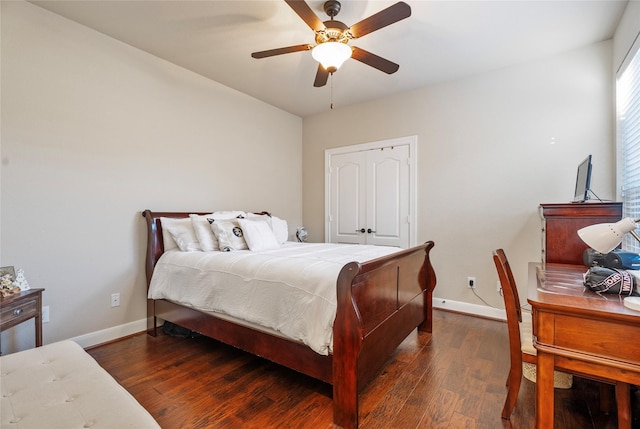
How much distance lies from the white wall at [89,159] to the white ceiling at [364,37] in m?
0.24

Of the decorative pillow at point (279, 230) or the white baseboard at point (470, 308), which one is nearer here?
the white baseboard at point (470, 308)

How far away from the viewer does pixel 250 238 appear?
9.39ft

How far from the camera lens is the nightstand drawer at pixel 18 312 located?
178cm

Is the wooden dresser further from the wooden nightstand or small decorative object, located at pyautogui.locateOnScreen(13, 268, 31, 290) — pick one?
small decorative object, located at pyautogui.locateOnScreen(13, 268, 31, 290)

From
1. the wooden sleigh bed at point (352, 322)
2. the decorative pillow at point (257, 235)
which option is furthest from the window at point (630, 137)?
the decorative pillow at point (257, 235)

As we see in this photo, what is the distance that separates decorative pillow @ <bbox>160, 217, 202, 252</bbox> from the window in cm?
358

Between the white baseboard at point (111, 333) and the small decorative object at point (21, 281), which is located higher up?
the small decorative object at point (21, 281)

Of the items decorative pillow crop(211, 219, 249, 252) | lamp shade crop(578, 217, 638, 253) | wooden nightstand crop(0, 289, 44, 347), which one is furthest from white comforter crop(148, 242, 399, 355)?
lamp shade crop(578, 217, 638, 253)

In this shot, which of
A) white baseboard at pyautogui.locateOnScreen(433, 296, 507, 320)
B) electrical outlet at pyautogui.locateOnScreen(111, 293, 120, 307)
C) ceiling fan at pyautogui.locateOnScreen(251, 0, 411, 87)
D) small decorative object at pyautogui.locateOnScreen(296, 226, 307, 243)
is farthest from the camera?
small decorative object at pyautogui.locateOnScreen(296, 226, 307, 243)

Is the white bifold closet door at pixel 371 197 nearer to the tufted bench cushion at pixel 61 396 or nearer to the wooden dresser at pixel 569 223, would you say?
the wooden dresser at pixel 569 223

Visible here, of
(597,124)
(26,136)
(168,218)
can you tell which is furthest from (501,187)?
(26,136)

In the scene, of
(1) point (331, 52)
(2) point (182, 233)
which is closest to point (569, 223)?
(1) point (331, 52)

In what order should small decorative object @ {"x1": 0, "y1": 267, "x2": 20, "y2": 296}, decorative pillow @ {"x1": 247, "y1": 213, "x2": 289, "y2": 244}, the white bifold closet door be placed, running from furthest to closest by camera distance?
1. the white bifold closet door
2. decorative pillow @ {"x1": 247, "y1": 213, "x2": 289, "y2": 244}
3. small decorative object @ {"x1": 0, "y1": 267, "x2": 20, "y2": 296}

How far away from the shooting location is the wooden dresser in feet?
6.93
